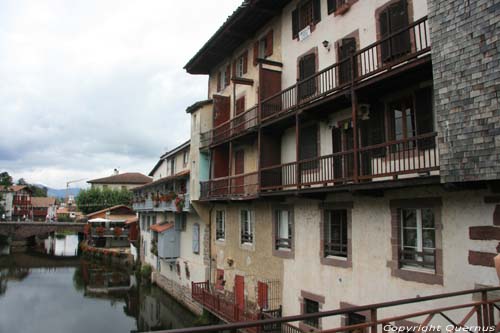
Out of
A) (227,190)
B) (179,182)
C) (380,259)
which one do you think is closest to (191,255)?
(179,182)

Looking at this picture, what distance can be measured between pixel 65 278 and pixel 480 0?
41.4 metres

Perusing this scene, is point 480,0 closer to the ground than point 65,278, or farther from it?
farther from it

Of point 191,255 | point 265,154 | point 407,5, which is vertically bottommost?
point 191,255

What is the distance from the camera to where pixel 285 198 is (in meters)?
15.1

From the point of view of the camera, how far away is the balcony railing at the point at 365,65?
378 inches

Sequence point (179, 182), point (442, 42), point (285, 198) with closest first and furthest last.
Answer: point (442, 42) → point (285, 198) → point (179, 182)

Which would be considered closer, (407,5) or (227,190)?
(407,5)

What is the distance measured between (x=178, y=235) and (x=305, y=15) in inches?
677

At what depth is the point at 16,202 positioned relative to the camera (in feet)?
306

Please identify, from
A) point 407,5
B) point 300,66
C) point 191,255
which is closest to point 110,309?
point 191,255

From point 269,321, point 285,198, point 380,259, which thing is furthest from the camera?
point 285,198

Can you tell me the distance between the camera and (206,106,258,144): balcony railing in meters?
16.9

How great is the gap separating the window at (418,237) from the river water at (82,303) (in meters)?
15.3

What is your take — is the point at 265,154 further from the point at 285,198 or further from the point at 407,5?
the point at 407,5
